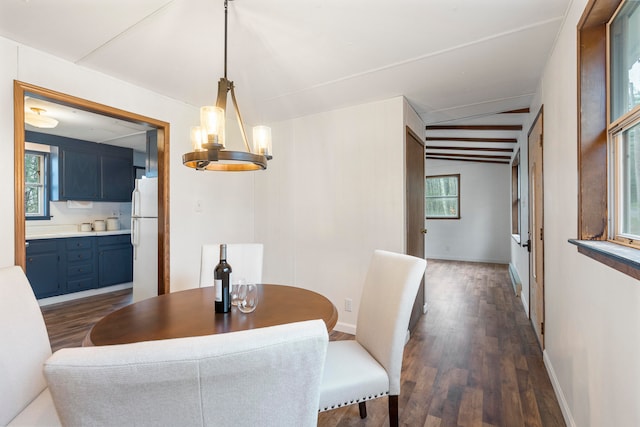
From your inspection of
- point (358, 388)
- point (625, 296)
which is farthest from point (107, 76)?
point (625, 296)

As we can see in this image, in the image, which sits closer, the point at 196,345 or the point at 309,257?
the point at 196,345

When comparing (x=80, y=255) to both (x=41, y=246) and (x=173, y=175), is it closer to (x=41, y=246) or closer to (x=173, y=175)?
(x=41, y=246)

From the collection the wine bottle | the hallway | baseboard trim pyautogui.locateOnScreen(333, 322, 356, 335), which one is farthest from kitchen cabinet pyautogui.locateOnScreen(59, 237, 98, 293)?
the hallway

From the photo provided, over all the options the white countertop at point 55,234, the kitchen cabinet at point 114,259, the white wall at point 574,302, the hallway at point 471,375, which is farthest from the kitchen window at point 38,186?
the white wall at point 574,302

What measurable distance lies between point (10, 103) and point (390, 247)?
9.87 feet

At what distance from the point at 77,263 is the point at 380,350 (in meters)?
4.75

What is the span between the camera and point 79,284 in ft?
14.4

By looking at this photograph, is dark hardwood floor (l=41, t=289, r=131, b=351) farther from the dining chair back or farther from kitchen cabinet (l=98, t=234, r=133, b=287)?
the dining chair back

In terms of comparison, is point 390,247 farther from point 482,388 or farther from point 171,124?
point 171,124

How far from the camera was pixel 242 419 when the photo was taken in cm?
68

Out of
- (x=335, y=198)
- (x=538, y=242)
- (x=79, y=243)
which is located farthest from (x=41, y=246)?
(x=538, y=242)

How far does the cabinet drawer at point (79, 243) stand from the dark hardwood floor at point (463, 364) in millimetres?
778

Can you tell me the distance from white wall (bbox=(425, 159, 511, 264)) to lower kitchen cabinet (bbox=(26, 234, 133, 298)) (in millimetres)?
6661

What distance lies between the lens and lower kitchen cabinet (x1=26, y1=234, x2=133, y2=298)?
3.96 metres
